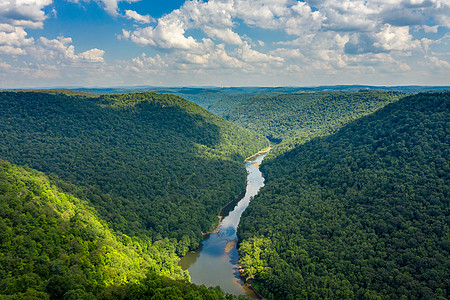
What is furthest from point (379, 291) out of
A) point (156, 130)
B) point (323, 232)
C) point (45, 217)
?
point (156, 130)

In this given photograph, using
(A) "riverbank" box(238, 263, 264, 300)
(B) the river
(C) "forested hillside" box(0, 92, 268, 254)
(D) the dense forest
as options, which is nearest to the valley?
(D) the dense forest

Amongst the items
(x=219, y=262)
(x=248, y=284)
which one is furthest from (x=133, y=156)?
(x=248, y=284)

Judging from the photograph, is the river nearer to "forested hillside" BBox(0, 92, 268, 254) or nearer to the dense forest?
"forested hillside" BBox(0, 92, 268, 254)

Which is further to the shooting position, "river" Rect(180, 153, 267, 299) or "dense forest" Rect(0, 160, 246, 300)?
"river" Rect(180, 153, 267, 299)

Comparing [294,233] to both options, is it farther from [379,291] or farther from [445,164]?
[445,164]

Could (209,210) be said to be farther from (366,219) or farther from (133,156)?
(366,219)

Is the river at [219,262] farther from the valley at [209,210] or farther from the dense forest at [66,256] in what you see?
the dense forest at [66,256]
